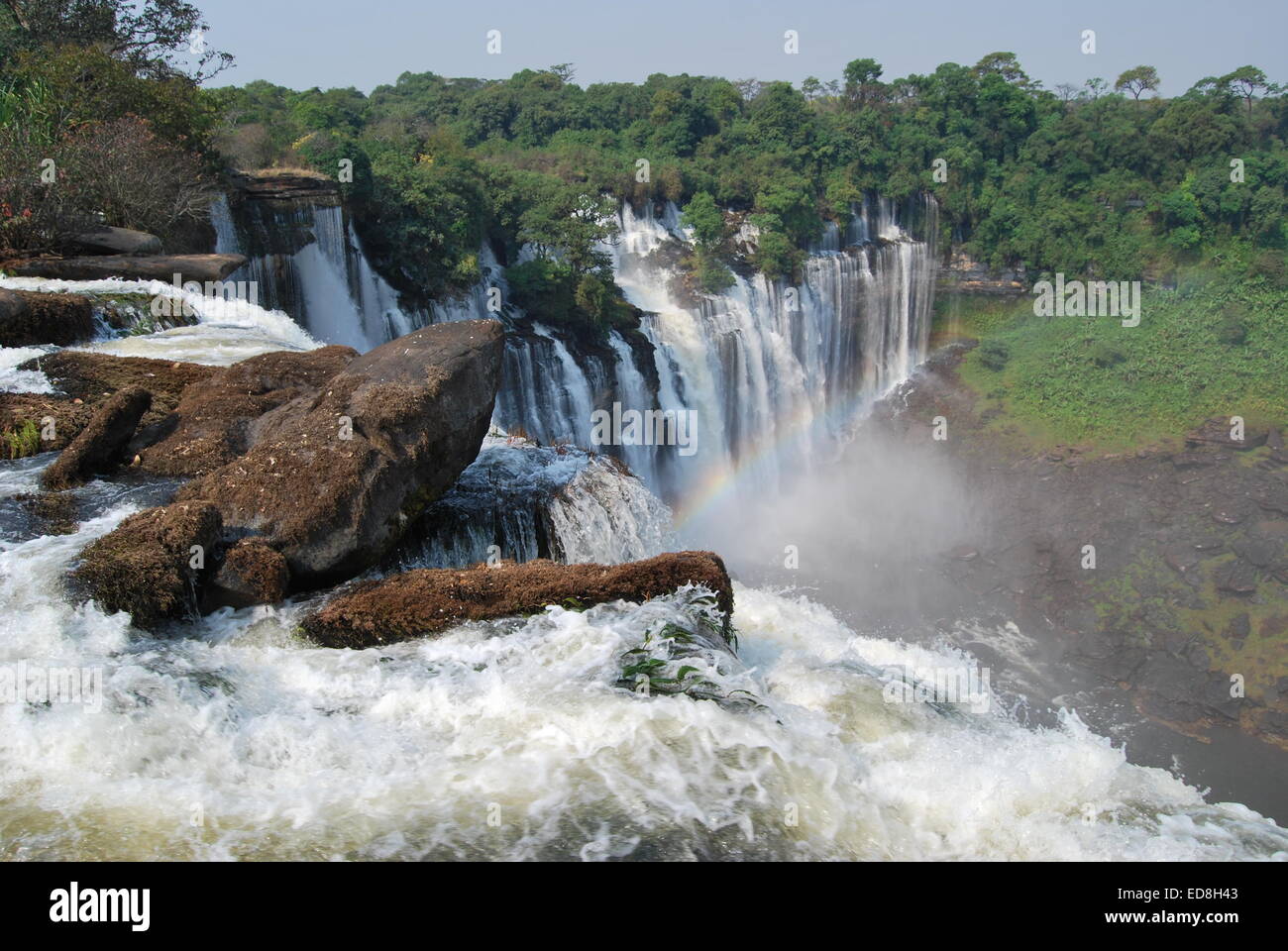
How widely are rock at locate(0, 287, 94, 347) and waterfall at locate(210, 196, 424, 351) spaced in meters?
5.94

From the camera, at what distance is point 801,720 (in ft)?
19.1

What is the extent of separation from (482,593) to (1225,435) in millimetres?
30717

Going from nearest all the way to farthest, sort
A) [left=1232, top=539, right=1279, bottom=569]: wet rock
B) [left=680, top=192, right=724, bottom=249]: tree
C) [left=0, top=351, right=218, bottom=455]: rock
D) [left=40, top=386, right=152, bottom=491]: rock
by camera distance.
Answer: [left=40, top=386, right=152, bottom=491]: rock → [left=0, top=351, right=218, bottom=455]: rock → [left=1232, top=539, right=1279, bottom=569]: wet rock → [left=680, top=192, right=724, bottom=249]: tree

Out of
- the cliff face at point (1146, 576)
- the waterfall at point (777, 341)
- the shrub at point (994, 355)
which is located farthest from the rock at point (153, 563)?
the shrub at point (994, 355)

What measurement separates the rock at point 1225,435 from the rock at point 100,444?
31071mm

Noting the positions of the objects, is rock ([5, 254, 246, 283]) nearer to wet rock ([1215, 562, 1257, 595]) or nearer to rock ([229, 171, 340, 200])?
rock ([229, 171, 340, 200])

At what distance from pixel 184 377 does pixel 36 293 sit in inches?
129

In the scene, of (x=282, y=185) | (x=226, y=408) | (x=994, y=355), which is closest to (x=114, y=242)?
(x=282, y=185)

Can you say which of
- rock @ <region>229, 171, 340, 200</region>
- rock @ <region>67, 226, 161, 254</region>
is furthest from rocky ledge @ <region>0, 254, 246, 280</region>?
rock @ <region>229, 171, 340, 200</region>

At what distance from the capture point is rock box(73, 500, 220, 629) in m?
6.38

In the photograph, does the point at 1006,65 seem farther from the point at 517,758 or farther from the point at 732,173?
the point at 517,758
